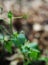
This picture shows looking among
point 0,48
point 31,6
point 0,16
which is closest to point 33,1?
point 31,6

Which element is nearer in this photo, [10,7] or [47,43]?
[47,43]

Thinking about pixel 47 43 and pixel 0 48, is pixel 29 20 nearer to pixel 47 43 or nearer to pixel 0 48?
pixel 47 43

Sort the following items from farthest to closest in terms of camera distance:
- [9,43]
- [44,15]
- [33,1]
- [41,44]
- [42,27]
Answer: [33,1], [44,15], [42,27], [41,44], [9,43]

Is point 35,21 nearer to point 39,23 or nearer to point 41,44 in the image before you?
point 39,23

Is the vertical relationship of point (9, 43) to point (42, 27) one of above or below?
above

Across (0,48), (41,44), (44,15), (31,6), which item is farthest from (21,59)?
(31,6)

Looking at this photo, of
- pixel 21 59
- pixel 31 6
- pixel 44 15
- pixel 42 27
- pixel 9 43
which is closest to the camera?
pixel 9 43

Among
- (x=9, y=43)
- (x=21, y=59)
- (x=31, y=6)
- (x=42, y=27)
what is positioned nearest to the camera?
(x=9, y=43)

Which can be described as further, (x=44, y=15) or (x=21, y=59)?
(x=44, y=15)

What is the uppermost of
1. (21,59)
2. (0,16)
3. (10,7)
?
(0,16)
